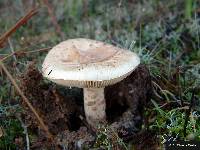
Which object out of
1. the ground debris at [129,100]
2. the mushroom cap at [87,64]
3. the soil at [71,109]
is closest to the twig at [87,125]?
the soil at [71,109]

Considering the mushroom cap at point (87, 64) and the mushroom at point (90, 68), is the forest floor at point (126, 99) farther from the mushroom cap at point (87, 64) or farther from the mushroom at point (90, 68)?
the mushroom cap at point (87, 64)

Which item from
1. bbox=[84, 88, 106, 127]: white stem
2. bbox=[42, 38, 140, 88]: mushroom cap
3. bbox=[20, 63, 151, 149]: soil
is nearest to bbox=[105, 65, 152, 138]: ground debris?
bbox=[20, 63, 151, 149]: soil

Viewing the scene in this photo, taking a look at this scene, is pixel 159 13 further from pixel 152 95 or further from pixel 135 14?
pixel 152 95

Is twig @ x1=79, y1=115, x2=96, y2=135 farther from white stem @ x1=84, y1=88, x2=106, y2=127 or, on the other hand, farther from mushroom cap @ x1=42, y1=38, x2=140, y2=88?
mushroom cap @ x1=42, y1=38, x2=140, y2=88

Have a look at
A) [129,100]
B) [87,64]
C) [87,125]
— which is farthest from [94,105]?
[87,64]

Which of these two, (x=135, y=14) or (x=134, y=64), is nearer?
(x=134, y=64)

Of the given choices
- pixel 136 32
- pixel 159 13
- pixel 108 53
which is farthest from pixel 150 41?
pixel 108 53
